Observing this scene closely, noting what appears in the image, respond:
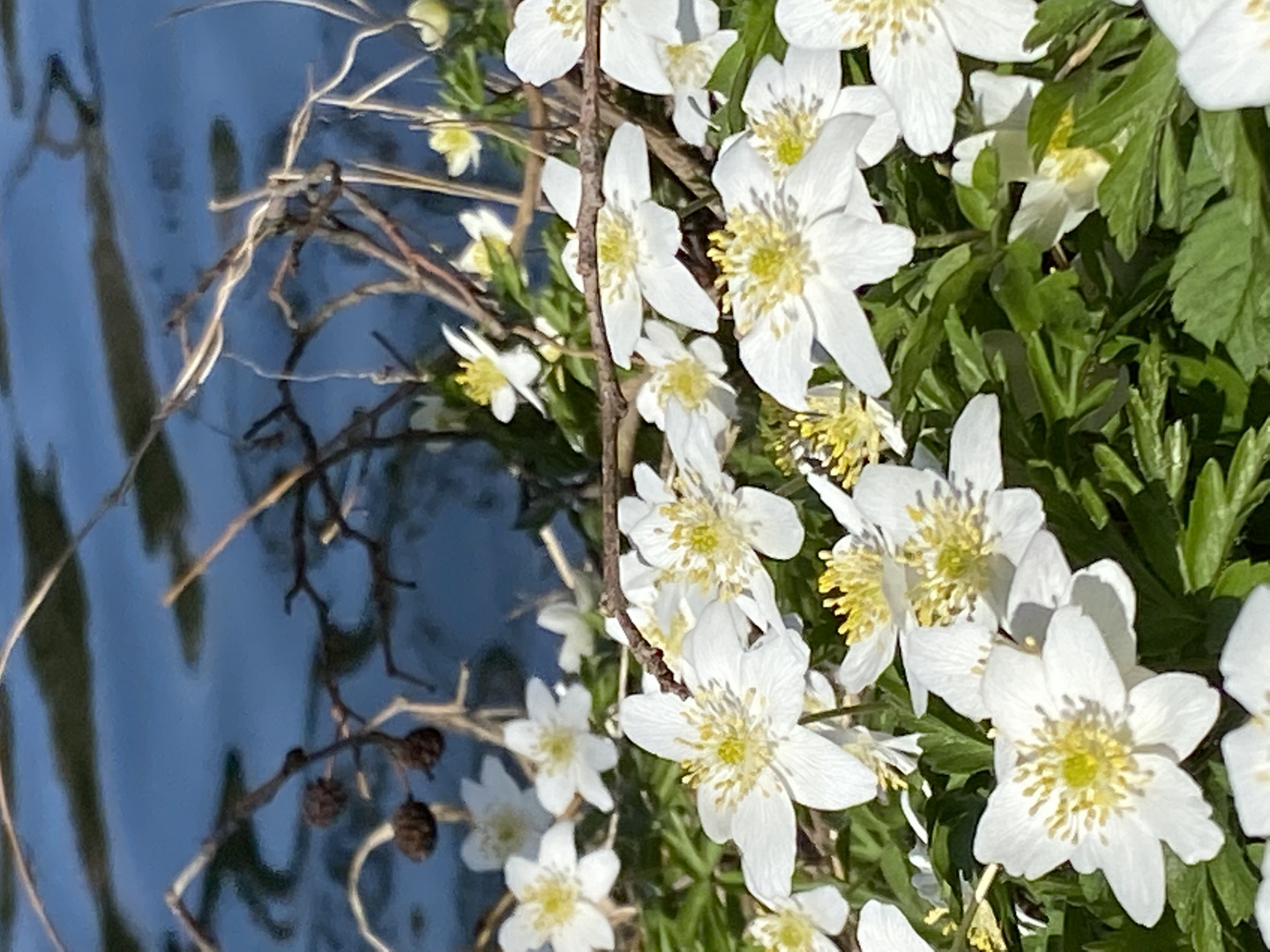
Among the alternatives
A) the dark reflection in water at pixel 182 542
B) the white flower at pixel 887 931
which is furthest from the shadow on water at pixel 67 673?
the white flower at pixel 887 931

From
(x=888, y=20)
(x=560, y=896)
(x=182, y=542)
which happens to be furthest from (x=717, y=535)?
(x=182, y=542)

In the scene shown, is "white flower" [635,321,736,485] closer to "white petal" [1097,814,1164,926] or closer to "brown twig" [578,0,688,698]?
"brown twig" [578,0,688,698]

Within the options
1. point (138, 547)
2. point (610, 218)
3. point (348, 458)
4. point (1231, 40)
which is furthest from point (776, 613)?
point (138, 547)

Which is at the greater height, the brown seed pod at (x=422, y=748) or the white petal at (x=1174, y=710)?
the white petal at (x=1174, y=710)

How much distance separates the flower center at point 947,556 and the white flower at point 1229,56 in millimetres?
216

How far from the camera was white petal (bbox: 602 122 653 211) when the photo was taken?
2.51ft

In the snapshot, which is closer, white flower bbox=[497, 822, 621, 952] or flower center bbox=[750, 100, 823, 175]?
flower center bbox=[750, 100, 823, 175]

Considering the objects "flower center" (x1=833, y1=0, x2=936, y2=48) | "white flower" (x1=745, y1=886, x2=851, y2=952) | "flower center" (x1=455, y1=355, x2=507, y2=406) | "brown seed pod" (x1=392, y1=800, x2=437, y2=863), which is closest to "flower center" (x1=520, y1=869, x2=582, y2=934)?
"brown seed pod" (x1=392, y1=800, x2=437, y2=863)

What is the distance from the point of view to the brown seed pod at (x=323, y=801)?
3.59 feet

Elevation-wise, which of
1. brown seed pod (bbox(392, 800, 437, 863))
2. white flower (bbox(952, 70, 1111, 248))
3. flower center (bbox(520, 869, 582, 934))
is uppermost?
white flower (bbox(952, 70, 1111, 248))

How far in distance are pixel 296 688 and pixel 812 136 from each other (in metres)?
0.74

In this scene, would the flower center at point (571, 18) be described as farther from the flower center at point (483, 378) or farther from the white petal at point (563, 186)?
the flower center at point (483, 378)

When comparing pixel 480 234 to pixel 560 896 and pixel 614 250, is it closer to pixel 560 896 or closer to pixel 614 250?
pixel 614 250

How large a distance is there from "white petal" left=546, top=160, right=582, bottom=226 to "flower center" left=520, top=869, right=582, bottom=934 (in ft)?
1.95
